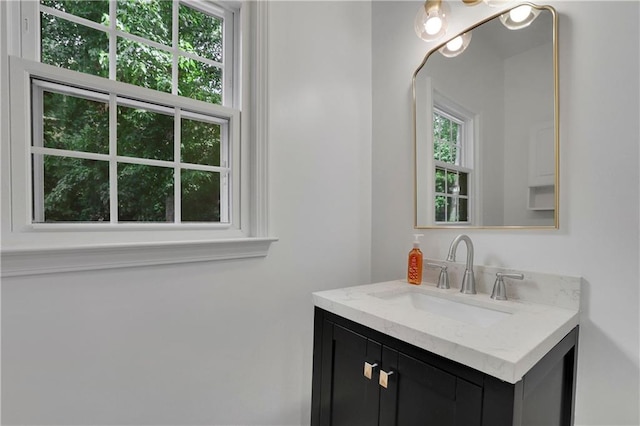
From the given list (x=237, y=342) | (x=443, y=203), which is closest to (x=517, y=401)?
(x=443, y=203)

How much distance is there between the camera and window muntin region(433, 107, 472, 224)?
1349 millimetres

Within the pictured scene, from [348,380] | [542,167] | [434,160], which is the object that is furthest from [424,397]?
[434,160]

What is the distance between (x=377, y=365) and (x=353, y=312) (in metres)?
0.17

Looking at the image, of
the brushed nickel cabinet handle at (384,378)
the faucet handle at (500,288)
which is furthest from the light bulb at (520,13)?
the brushed nickel cabinet handle at (384,378)

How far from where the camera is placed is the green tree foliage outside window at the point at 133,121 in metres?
0.99

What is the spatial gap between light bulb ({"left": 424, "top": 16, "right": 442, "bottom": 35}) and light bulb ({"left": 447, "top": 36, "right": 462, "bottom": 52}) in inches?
3.8

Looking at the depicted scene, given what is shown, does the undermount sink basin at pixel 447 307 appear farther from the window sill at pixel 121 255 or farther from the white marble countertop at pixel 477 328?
the window sill at pixel 121 255

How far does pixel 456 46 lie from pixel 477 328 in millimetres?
1200

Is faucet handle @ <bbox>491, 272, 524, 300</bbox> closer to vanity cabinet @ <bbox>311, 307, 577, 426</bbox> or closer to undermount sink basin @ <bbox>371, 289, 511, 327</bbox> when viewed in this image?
undermount sink basin @ <bbox>371, 289, 511, 327</bbox>

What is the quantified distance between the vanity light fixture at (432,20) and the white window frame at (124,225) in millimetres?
697

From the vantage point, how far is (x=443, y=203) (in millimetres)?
1425

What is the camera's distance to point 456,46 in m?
1.36

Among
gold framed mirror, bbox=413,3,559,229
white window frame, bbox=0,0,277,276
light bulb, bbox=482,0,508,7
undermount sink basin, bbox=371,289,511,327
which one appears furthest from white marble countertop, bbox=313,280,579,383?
light bulb, bbox=482,0,508,7

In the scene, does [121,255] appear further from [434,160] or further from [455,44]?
[455,44]
